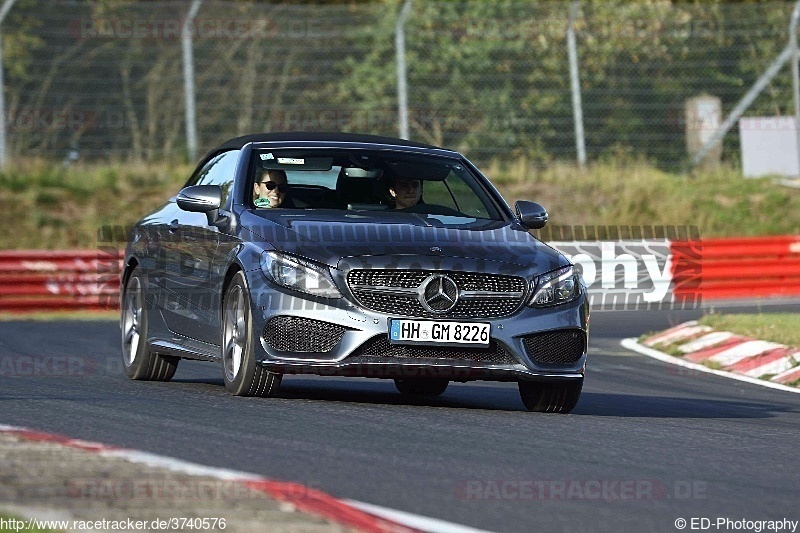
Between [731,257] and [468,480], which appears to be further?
[731,257]

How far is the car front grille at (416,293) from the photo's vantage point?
953 centimetres

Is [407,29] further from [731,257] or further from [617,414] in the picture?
[617,414]

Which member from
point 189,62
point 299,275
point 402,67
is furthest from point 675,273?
point 299,275

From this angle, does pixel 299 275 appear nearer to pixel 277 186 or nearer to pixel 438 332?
pixel 438 332

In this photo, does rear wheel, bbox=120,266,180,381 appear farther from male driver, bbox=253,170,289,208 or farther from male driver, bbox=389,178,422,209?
male driver, bbox=389,178,422,209

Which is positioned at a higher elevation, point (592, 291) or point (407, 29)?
point (407, 29)

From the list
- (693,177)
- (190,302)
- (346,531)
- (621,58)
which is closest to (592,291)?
(621,58)

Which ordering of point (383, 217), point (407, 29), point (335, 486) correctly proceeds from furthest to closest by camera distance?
1. point (407, 29)
2. point (383, 217)
3. point (335, 486)

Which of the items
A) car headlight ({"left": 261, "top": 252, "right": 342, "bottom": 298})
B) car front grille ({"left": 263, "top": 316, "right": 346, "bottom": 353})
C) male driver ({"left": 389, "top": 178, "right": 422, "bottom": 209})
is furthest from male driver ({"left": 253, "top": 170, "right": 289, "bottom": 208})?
car front grille ({"left": 263, "top": 316, "right": 346, "bottom": 353})

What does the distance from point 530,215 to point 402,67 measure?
53.2ft

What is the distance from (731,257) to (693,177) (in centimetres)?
521

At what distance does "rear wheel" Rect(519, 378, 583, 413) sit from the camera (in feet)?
33.4

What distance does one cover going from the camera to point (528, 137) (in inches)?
1069

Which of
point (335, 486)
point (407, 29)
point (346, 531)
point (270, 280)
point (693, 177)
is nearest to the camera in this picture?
point (346, 531)
